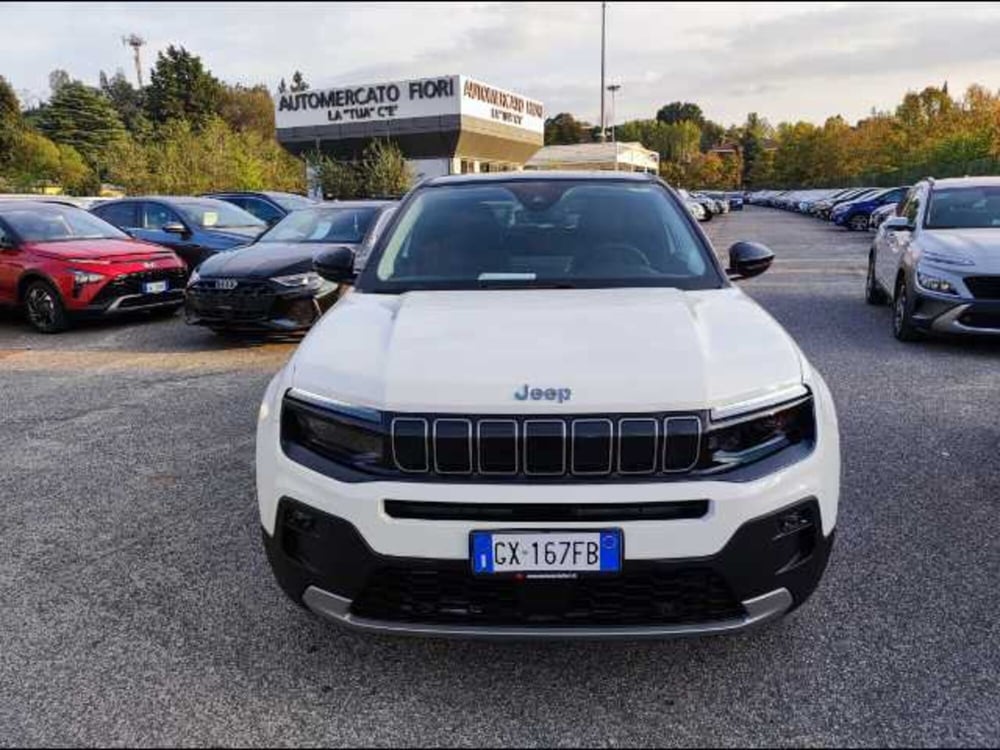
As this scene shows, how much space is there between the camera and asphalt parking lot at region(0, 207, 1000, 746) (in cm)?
242

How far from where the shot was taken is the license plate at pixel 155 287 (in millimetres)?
9669

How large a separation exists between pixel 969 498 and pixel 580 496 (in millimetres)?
2784

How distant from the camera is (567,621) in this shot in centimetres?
237

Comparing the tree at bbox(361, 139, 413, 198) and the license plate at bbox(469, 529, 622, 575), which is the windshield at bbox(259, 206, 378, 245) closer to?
the license plate at bbox(469, 529, 622, 575)

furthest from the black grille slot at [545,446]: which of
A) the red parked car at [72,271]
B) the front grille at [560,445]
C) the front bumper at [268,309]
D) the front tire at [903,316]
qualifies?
the red parked car at [72,271]

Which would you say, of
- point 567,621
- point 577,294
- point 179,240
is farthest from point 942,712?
point 179,240

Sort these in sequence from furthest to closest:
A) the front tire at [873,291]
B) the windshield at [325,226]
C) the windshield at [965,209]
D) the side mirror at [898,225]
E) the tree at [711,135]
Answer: the tree at [711,135] → the front tire at [873,291] → the windshield at [325,226] → the side mirror at [898,225] → the windshield at [965,209]

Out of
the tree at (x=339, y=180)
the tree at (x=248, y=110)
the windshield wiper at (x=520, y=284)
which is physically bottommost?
the windshield wiper at (x=520, y=284)

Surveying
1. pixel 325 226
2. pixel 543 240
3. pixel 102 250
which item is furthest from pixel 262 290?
pixel 543 240

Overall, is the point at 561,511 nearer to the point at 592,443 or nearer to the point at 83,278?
the point at 592,443

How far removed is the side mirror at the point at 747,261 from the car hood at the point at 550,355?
1098 mm

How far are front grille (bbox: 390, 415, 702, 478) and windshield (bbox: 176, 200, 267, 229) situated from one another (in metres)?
10.4

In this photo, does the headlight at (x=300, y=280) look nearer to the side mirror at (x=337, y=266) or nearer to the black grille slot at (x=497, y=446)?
the side mirror at (x=337, y=266)

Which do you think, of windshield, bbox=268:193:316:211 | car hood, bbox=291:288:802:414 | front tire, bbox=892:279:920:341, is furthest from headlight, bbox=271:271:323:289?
windshield, bbox=268:193:316:211
